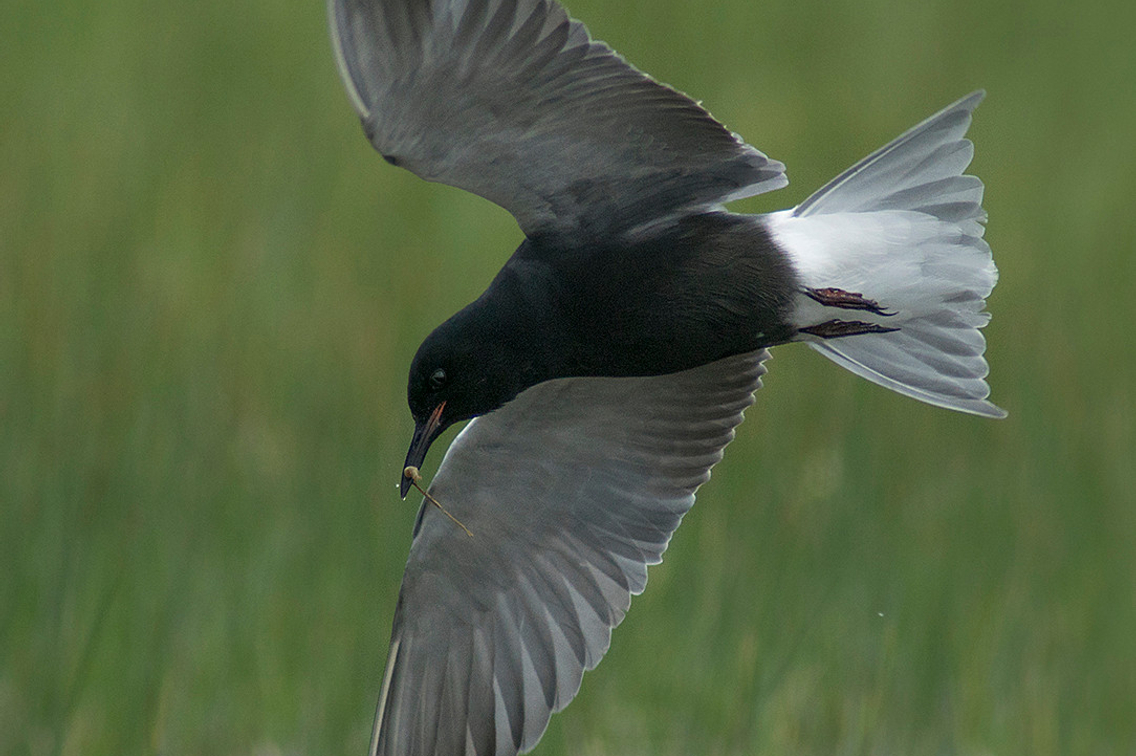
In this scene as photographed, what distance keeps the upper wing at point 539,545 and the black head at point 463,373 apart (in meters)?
0.43

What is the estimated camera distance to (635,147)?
9.71ft

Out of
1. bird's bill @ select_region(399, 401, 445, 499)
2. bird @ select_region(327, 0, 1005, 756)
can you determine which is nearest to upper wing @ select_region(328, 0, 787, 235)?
bird @ select_region(327, 0, 1005, 756)

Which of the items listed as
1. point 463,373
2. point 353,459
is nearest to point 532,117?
point 463,373

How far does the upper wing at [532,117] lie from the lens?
8.96 ft

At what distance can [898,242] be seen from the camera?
10.1 ft

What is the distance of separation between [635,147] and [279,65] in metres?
6.40

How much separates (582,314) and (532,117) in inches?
17.1

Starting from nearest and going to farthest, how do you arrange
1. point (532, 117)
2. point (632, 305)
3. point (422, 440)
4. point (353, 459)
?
1. point (532, 117)
2. point (632, 305)
3. point (422, 440)
4. point (353, 459)

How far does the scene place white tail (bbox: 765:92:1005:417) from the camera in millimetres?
3047

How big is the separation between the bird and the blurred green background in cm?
95

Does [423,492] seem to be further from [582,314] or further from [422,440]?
[582,314]

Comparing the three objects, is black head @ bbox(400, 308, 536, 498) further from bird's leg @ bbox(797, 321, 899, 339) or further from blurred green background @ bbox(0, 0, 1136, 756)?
blurred green background @ bbox(0, 0, 1136, 756)

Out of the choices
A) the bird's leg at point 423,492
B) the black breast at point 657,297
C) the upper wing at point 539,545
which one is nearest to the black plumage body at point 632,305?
the black breast at point 657,297

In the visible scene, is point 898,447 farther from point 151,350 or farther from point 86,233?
point 86,233
